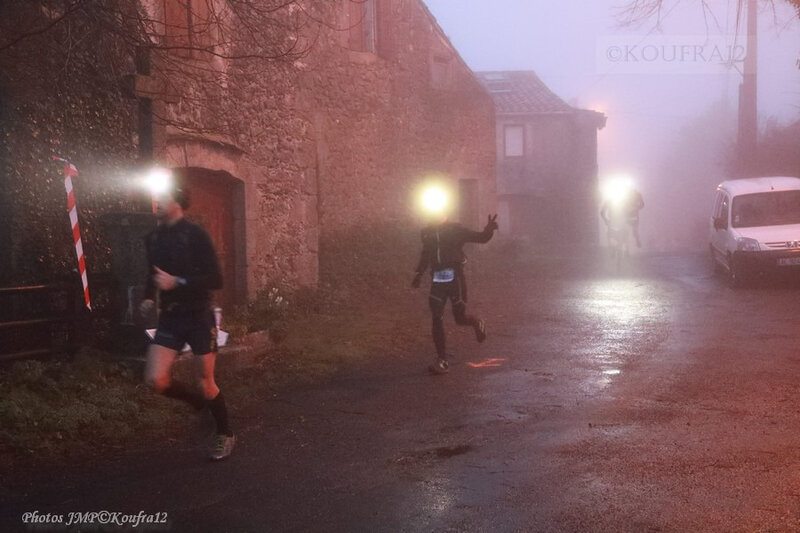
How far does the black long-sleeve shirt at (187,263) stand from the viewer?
6027 mm

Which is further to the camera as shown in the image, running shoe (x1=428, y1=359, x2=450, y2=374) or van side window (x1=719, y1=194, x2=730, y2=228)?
van side window (x1=719, y1=194, x2=730, y2=228)

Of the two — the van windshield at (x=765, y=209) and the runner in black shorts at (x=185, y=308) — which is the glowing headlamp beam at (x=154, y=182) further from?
the van windshield at (x=765, y=209)

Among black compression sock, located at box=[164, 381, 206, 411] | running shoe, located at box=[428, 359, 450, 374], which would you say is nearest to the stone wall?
running shoe, located at box=[428, 359, 450, 374]

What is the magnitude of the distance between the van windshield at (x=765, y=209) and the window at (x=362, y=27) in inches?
320

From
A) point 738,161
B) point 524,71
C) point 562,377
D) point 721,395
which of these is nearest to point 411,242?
point 562,377

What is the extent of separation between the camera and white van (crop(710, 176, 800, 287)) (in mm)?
15250

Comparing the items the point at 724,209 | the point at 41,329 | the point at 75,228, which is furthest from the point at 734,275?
the point at 41,329

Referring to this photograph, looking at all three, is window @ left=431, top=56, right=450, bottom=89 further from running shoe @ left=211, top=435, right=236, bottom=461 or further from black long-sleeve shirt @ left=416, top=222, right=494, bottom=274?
running shoe @ left=211, top=435, right=236, bottom=461

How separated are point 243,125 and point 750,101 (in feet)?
59.5

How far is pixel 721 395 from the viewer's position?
7570mm

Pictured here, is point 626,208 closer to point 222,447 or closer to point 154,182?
point 154,182

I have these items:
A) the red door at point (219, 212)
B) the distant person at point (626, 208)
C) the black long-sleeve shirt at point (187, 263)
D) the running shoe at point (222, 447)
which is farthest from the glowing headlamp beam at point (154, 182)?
the distant person at point (626, 208)

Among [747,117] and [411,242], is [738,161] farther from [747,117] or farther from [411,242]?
[411,242]

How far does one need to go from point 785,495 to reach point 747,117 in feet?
75.5
